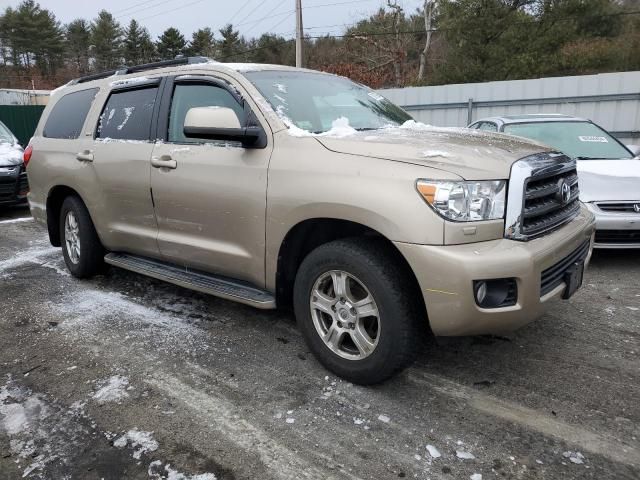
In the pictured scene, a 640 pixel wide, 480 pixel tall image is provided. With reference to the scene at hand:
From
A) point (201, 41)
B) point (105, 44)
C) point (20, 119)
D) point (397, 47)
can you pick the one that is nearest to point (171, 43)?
point (201, 41)

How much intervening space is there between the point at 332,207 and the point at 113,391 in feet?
5.48

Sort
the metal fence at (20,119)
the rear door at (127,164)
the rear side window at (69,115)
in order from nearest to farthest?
the rear door at (127,164) < the rear side window at (69,115) < the metal fence at (20,119)

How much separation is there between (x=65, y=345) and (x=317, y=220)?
6.81ft

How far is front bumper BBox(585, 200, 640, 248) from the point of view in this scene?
5094 mm

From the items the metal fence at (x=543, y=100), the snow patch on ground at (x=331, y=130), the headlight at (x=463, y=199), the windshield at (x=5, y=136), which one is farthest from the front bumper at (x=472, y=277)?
the metal fence at (x=543, y=100)

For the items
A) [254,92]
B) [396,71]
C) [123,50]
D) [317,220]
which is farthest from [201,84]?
[123,50]

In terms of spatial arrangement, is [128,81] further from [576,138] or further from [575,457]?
[576,138]

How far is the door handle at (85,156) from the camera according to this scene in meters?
4.57

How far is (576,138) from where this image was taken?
20.5 ft

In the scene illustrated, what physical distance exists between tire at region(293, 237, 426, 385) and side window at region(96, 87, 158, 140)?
195 centimetres

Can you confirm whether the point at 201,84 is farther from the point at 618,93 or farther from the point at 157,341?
the point at 618,93

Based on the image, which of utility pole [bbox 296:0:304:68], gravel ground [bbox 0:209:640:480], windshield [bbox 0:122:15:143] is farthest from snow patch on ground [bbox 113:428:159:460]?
utility pole [bbox 296:0:304:68]

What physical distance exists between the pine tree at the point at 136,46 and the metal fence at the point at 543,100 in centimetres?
5057

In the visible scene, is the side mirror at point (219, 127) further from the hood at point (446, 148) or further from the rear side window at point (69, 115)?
the rear side window at point (69, 115)
